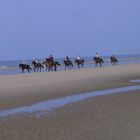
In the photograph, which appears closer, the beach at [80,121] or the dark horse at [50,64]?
the beach at [80,121]

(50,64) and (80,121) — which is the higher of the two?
(50,64)

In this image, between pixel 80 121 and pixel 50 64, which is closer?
pixel 80 121

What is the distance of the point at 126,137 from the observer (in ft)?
33.5

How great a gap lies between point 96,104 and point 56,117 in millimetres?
3292

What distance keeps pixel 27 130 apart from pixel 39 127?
491 millimetres

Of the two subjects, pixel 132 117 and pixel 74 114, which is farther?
pixel 74 114

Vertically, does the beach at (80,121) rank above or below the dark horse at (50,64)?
below

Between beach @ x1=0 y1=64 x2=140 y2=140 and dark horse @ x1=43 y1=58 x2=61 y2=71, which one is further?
dark horse @ x1=43 y1=58 x2=61 y2=71

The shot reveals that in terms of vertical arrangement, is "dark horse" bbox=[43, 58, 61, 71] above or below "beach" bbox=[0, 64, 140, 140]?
Answer: above

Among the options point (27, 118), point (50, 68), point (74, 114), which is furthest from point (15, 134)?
point (50, 68)

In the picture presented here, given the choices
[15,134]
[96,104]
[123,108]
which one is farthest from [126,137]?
[96,104]

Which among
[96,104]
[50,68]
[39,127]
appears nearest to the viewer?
[39,127]

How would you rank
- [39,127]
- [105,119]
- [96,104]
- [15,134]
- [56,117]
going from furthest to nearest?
[96,104] < [56,117] < [105,119] < [39,127] < [15,134]

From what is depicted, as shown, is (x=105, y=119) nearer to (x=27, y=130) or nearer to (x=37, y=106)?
(x=27, y=130)
